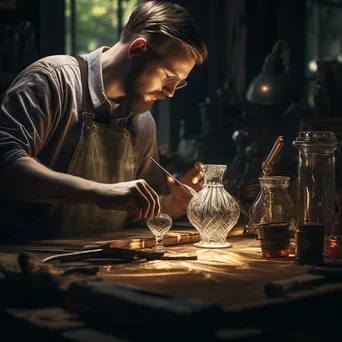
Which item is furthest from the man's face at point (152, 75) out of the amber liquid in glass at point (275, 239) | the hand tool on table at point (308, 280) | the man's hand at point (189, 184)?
the hand tool on table at point (308, 280)

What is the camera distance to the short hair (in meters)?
3.25

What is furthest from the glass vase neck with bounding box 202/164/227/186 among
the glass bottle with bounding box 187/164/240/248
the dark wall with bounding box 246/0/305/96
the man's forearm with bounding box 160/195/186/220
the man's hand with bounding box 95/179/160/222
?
the dark wall with bounding box 246/0/305/96

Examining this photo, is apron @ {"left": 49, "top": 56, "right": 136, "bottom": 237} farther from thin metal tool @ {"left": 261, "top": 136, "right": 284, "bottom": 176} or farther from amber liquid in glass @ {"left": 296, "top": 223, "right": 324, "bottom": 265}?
amber liquid in glass @ {"left": 296, "top": 223, "right": 324, "bottom": 265}

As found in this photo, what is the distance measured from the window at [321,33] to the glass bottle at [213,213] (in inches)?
282

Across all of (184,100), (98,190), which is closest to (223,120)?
(184,100)


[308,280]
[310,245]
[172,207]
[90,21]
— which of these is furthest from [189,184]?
[90,21]

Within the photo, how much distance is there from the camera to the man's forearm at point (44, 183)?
278cm

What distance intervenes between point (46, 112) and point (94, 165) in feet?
1.45

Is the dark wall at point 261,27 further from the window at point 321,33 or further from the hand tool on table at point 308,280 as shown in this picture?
the hand tool on table at point 308,280

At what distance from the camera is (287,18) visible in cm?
888

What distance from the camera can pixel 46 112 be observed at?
123 inches

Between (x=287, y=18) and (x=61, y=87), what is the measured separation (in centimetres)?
612

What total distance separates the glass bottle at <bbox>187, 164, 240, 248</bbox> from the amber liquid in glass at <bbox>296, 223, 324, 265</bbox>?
1.63ft

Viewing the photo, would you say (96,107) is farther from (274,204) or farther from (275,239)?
(275,239)
